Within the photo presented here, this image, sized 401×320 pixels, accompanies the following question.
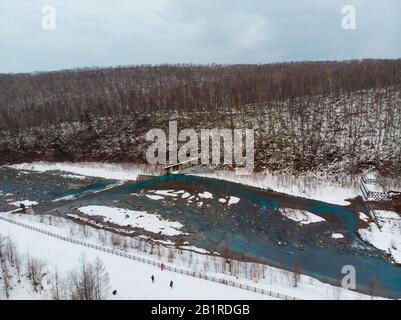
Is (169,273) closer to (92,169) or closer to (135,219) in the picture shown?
(135,219)

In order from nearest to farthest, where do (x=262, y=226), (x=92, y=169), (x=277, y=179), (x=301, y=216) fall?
1. (x=262, y=226)
2. (x=301, y=216)
3. (x=277, y=179)
4. (x=92, y=169)

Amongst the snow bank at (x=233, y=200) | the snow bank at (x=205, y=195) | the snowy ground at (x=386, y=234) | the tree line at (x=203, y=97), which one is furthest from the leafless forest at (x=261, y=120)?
the snowy ground at (x=386, y=234)

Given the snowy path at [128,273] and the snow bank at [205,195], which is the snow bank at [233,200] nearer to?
the snow bank at [205,195]

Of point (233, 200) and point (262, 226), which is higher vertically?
point (233, 200)

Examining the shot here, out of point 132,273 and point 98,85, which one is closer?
point 132,273

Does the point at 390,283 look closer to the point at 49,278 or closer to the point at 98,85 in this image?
the point at 49,278

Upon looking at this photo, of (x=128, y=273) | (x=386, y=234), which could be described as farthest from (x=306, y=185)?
(x=128, y=273)
